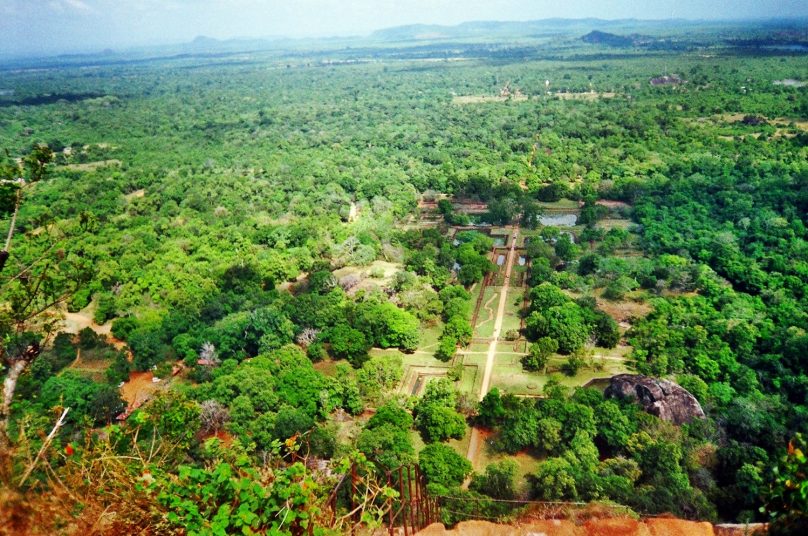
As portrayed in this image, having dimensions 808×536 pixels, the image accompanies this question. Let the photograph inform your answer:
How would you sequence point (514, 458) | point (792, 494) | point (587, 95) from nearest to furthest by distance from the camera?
point (792, 494) < point (514, 458) < point (587, 95)

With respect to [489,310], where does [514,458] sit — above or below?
below

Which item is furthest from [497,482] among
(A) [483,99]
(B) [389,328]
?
(A) [483,99]

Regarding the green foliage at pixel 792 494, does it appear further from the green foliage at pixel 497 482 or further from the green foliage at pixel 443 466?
the green foliage at pixel 443 466

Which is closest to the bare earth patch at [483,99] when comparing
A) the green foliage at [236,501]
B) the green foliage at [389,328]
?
the green foliage at [389,328]

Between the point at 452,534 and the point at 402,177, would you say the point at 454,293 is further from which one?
the point at 402,177

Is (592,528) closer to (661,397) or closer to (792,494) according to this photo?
(792,494)

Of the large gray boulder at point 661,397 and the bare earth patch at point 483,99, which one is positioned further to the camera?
the bare earth patch at point 483,99

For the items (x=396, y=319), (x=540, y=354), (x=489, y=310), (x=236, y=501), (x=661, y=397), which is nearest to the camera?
(x=236, y=501)

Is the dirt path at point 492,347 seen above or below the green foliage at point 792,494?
below
